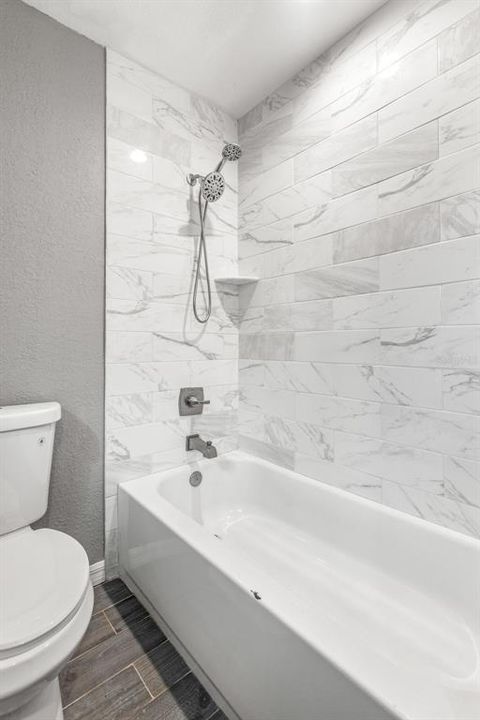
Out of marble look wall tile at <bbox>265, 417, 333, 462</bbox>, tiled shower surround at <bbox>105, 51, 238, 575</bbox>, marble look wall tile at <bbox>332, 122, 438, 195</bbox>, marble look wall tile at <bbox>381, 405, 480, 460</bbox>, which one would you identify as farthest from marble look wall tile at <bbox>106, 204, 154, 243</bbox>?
marble look wall tile at <bbox>381, 405, 480, 460</bbox>

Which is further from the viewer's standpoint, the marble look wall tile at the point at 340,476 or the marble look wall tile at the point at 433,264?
the marble look wall tile at the point at 340,476

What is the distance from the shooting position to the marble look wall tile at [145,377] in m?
1.62

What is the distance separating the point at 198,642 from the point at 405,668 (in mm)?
699

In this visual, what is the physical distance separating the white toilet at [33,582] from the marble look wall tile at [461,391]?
4.33 ft

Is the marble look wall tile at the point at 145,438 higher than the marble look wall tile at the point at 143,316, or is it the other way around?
the marble look wall tile at the point at 143,316

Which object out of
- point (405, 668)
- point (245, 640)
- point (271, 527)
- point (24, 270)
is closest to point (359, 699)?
point (405, 668)

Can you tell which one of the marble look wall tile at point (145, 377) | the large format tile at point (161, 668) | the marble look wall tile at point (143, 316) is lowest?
the large format tile at point (161, 668)

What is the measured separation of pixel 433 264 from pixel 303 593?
1.37 metres

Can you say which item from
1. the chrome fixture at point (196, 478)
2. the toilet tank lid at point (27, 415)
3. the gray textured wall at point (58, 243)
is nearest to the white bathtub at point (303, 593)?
the chrome fixture at point (196, 478)

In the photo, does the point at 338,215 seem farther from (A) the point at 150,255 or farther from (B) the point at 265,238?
(A) the point at 150,255

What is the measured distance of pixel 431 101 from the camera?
1261mm

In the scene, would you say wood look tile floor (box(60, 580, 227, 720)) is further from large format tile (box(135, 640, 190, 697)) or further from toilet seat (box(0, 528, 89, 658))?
toilet seat (box(0, 528, 89, 658))

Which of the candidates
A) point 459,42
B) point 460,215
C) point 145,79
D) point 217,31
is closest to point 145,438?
point 460,215

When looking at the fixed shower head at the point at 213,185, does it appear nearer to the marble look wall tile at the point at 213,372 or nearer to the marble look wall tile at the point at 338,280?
the marble look wall tile at the point at 338,280
